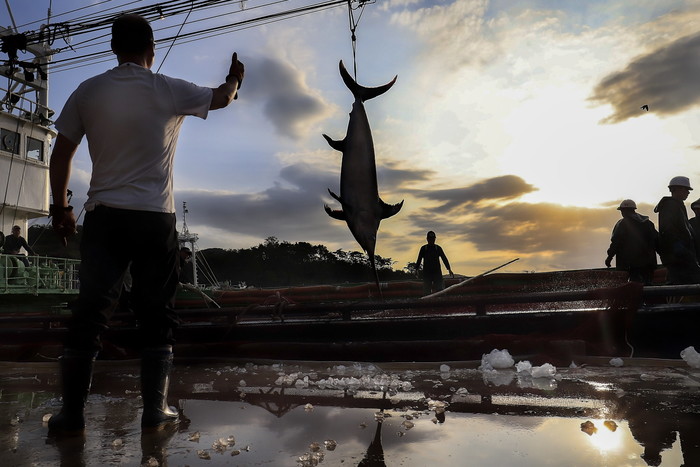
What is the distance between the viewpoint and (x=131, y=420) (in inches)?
124

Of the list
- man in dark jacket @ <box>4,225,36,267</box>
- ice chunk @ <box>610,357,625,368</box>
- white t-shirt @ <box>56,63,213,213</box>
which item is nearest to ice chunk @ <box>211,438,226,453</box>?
white t-shirt @ <box>56,63,213,213</box>

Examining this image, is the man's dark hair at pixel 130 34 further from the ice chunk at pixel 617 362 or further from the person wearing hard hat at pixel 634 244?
the person wearing hard hat at pixel 634 244

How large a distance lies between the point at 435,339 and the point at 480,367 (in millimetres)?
802

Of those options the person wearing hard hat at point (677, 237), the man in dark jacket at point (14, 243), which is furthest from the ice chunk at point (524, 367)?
the man in dark jacket at point (14, 243)

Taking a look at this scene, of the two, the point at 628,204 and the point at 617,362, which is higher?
the point at 628,204

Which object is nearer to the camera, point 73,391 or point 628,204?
point 73,391

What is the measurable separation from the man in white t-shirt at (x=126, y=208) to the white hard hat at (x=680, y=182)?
25.8ft

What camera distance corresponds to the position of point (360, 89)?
17.1ft

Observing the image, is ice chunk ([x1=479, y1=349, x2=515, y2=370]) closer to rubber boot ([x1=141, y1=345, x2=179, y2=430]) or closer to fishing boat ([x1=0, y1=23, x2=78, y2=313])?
rubber boot ([x1=141, y1=345, x2=179, y2=430])

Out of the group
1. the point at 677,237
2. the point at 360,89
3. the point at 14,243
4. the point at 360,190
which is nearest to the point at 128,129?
the point at 360,190

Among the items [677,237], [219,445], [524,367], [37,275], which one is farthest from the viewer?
[37,275]

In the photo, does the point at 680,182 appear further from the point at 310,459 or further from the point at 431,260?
the point at 310,459

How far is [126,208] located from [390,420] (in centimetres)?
197

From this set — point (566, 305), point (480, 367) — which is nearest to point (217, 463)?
point (480, 367)
